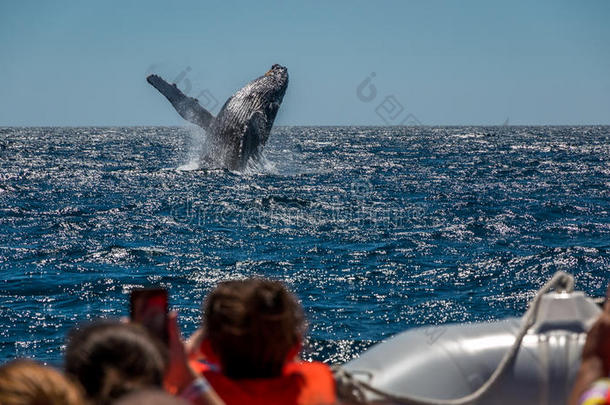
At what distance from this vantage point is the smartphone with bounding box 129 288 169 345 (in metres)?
2.04

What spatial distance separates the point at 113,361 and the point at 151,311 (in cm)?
34

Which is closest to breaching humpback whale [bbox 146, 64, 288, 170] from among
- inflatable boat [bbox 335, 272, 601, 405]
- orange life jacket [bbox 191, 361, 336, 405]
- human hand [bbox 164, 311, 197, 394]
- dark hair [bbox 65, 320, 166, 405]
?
inflatable boat [bbox 335, 272, 601, 405]

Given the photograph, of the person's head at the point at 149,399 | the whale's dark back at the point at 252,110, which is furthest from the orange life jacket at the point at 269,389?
the whale's dark back at the point at 252,110

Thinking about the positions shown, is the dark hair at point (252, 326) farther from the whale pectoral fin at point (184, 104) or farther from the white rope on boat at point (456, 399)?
the whale pectoral fin at point (184, 104)

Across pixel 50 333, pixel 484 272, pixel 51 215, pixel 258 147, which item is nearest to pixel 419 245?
pixel 484 272

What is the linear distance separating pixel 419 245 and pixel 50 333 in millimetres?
6232

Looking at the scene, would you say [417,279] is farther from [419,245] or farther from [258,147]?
[258,147]

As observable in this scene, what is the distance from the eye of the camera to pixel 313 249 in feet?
38.2

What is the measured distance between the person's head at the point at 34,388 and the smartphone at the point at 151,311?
56cm

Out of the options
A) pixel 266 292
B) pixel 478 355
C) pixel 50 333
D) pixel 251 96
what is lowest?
pixel 50 333

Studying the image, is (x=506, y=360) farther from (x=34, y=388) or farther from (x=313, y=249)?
(x=313, y=249)

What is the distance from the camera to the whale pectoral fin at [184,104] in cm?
2175

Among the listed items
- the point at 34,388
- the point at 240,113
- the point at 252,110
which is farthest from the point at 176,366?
the point at 240,113

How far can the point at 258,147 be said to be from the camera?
23109 mm
